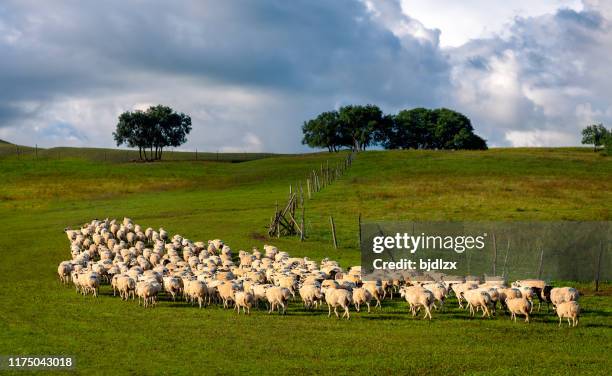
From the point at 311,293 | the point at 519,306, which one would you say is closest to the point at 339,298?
the point at 311,293

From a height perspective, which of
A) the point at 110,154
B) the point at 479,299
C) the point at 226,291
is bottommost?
the point at 226,291

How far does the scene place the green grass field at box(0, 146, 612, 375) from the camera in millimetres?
18719

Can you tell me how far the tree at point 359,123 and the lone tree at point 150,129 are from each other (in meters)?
32.9

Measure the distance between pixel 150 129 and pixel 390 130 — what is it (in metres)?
48.8

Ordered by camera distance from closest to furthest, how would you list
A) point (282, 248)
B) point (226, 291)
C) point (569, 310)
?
point (569, 310), point (226, 291), point (282, 248)

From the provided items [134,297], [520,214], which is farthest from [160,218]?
[134,297]

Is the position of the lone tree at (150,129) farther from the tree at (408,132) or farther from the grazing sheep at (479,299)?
the grazing sheep at (479,299)

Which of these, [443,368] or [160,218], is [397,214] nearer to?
[160,218]

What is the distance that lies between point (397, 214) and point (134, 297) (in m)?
30.8

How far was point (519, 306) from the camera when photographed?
23.5 meters

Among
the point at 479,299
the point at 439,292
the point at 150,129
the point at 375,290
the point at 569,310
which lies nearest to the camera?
the point at 569,310

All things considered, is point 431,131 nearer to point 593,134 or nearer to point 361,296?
point 593,134

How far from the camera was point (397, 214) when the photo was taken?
56.2 m

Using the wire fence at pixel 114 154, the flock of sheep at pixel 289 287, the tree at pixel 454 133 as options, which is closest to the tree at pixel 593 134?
the tree at pixel 454 133
